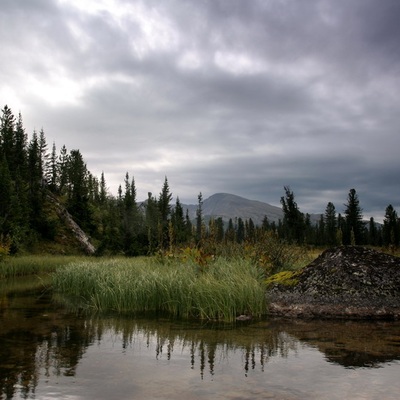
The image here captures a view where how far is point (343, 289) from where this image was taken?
10.1 m

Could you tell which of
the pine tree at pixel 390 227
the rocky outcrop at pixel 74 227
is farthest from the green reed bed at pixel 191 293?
the pine tree at pixel 390 227

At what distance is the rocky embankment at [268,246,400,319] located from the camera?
379 inches

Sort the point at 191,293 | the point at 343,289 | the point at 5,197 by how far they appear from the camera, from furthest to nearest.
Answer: the point at 5,197, the point at 343,289, the point at 191,293

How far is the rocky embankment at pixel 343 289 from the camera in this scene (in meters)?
9.63

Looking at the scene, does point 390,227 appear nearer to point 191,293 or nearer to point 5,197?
point 5,197

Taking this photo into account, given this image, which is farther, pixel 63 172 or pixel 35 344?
Answer: pixel 63 172

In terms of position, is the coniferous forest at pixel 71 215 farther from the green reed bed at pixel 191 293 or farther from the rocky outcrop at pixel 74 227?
the green reed bed at pixel 191 293

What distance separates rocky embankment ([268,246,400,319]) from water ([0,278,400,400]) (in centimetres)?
79

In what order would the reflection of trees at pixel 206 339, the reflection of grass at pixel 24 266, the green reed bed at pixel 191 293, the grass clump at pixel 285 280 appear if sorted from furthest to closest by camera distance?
the reflection of grass at pixel 24 266 → the grass clump at pixel 285 280 → the green reed bed at pixel 191 293 → the reflection of trees at pixel 206 339

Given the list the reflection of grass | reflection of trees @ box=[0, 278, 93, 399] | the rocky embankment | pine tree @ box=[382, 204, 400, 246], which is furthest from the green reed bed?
pine tree @ box=[382, 204, 400, 246]

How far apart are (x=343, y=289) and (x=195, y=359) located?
5.60 meters

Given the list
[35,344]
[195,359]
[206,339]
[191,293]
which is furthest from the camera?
[191,293]

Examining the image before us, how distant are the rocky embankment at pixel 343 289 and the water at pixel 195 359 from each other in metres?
0.79

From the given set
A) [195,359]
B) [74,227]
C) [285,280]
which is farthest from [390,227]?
[195,359]
